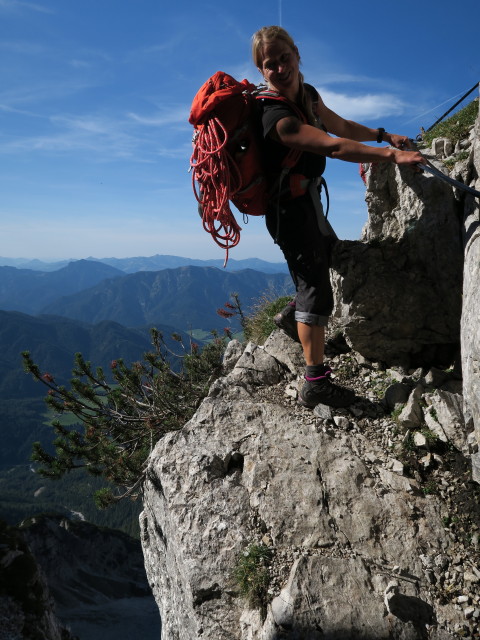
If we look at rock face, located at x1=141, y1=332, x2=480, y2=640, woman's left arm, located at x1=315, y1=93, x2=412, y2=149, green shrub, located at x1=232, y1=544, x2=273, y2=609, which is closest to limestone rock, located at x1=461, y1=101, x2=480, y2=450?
woman's left arm, located at x1=315, y1=93, x2=412, y2=149

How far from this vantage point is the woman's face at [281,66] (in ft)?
14.6

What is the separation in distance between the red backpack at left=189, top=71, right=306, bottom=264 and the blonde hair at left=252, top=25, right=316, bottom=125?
0.25m

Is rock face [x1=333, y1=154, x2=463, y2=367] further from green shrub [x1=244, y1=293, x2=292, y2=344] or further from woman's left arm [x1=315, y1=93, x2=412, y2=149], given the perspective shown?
green shrub [x1=244, y1=293, x2=292, y2=344]

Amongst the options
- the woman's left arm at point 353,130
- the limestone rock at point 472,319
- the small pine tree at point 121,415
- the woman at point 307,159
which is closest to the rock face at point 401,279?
the woman's left arm at point 353,130

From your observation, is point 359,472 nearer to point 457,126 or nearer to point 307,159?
point 307,159

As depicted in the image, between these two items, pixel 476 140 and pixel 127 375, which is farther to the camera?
pixel 127 375

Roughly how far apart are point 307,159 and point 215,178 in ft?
3.61

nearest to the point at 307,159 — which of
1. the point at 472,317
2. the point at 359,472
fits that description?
the point at 472,317

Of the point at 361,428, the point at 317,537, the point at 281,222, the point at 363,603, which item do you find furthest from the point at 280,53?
the point at 363,603

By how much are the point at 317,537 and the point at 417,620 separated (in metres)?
1.08

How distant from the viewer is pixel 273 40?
439 centimetres

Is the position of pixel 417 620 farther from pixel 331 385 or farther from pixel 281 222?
pixel 281 222

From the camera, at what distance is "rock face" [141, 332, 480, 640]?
3.79 meters

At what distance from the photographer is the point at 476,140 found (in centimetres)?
504
